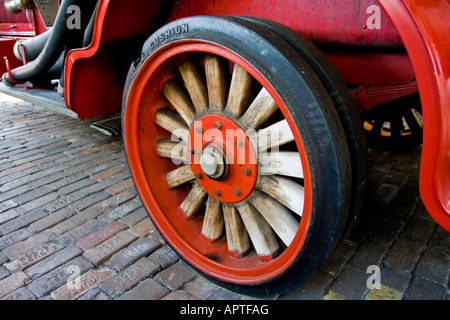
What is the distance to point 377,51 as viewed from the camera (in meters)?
1.51

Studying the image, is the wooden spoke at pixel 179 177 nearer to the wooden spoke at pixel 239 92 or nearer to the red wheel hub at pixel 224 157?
the red wheel hub at pixel 224 157

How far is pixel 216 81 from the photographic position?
5.39 feet

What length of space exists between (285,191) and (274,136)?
23cm

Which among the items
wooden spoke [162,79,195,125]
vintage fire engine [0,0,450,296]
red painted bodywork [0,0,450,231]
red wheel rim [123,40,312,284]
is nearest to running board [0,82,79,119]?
red painted bodywork [0,0,450,231]

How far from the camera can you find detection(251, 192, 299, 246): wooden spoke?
1.57 metres

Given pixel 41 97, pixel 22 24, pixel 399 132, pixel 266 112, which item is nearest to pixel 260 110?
pixel 266 112

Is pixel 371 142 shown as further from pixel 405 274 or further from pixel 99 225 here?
pixel 99 225

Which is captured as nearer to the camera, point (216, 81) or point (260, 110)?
point (260, 110)

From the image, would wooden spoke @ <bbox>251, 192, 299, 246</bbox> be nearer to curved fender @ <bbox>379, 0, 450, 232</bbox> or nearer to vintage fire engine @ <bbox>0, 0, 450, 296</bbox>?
vintage fire engine @ <bbox>0, 0, 450, 296</bbox>

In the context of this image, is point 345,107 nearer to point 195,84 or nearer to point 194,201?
point 195,84

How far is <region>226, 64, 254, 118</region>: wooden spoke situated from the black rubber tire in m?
0.23

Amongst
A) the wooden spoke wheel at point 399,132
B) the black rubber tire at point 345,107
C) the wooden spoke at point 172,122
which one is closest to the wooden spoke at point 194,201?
the wooden spoke at point 172,122

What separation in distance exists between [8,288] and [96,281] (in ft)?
1.36

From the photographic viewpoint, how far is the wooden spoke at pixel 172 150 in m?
1.87
